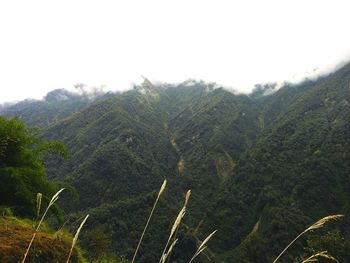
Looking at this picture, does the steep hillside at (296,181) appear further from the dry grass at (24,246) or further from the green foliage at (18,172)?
the dry grass at (24,246)

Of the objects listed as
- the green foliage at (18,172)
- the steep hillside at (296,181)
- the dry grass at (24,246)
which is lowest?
the steep hillside at (296,181)

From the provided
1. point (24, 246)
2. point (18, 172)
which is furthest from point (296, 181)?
point (24, 246)

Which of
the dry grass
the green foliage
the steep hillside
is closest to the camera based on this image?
the dry grass

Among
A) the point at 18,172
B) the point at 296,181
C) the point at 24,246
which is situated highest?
the point at 18,172

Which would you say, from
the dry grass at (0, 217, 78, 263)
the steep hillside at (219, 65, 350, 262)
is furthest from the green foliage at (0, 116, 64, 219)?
the steep hillside at (219, 65, 350, 262)

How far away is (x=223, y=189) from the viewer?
193500 millimetres

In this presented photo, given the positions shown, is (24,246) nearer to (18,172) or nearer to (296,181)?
(18,172)

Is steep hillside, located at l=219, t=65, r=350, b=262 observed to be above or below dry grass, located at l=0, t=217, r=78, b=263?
below

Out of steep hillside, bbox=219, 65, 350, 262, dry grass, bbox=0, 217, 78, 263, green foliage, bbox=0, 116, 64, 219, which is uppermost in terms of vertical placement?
green foliage, bbox=0, 116, 64, 219

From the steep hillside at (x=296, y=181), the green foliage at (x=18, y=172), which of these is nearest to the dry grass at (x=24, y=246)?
the green foliage at (x=18, y=172)

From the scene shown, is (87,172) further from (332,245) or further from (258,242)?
(332,245)

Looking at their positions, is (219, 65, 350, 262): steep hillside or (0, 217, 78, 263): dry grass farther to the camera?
(219, 65, 350, 262): steep hillside

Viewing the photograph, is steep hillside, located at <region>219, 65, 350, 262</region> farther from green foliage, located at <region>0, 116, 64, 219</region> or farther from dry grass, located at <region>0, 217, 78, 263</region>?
dry grass, located at <region>0, 217, 78, 263</region>

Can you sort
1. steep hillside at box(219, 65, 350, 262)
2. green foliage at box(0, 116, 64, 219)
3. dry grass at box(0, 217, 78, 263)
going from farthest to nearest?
1. steep hillside at box(219, 65, 350, 262)
2. green foliage at box(0, 116, 64, 219)
3. dry grass at box(0, 217, 78, 263)
